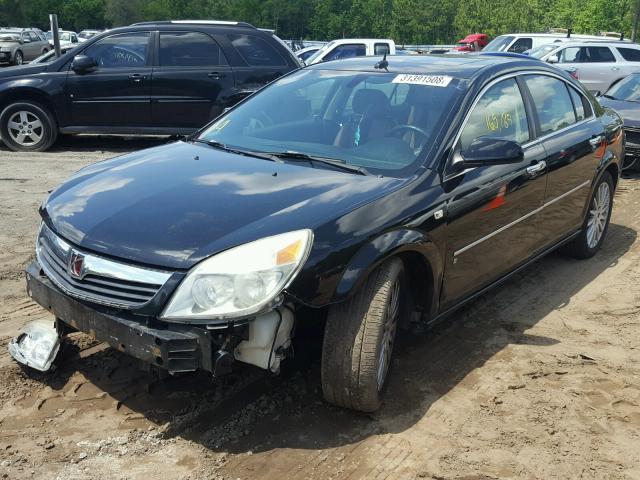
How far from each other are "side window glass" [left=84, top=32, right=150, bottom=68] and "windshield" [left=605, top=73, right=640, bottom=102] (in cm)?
693

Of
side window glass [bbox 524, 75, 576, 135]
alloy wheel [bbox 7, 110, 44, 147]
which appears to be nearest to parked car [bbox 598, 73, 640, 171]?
side window glass [bbox 524, 75, 576, 135]

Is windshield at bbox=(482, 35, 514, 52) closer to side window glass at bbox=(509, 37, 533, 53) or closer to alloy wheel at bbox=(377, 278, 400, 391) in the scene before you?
side window glass at bbox=(509, 37, 533, 53)

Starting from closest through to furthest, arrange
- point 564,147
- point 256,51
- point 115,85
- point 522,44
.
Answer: point 564,147 → point 115,85 → point 256,51 → point 522,44

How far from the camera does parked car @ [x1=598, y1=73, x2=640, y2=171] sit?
31.5ft

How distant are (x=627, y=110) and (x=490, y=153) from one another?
276 inches

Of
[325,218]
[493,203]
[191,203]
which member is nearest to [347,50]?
[493,203]

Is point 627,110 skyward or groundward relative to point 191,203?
groundward

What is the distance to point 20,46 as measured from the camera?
Result: 3098cm

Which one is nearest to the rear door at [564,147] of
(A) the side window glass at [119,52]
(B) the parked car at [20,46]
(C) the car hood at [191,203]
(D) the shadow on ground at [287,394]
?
(D) the shadow on ground at [287,394]

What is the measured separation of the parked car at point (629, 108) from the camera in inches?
378

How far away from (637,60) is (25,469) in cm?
1900

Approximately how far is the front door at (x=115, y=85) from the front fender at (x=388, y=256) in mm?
7317

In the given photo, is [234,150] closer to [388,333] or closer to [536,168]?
[388,333]

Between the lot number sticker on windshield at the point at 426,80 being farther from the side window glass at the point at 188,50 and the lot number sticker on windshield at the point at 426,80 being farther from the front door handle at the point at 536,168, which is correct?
the side window glass at the point at 188,50
